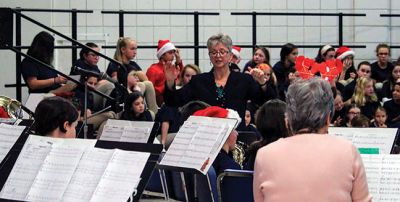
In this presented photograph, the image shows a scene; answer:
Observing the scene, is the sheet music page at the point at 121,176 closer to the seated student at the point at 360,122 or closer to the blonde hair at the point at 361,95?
the seated student at the point at 360,122

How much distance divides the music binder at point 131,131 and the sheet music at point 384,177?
308 cm

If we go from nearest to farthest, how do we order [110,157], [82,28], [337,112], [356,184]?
1. [356,184]
2. [110,157]
3. [337,112]
4. [82,28]

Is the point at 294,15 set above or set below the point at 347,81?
above

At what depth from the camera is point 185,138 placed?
225 inches

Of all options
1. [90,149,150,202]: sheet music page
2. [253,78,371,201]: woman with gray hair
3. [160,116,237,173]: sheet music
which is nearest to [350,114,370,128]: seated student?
[160,116,237,173]: sheet music

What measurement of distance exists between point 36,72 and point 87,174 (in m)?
4.69

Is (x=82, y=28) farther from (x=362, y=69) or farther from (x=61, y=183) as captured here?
(x=61, y=183)

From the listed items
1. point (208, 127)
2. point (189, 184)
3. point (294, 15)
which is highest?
point (294, 15)

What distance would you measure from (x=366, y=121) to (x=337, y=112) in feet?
4.35

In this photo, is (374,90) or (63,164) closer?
(63,164)

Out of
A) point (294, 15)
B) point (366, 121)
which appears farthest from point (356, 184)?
point (294, 15)

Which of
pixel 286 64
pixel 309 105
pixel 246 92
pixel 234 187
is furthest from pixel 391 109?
pixel 309 105

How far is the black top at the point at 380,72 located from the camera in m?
11.5

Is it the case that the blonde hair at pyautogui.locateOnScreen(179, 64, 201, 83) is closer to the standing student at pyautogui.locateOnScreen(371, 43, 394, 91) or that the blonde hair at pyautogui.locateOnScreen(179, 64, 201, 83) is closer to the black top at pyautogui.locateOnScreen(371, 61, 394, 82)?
the standing student at pyautogui.locateOnScreen(371, 43, 394, 91)
